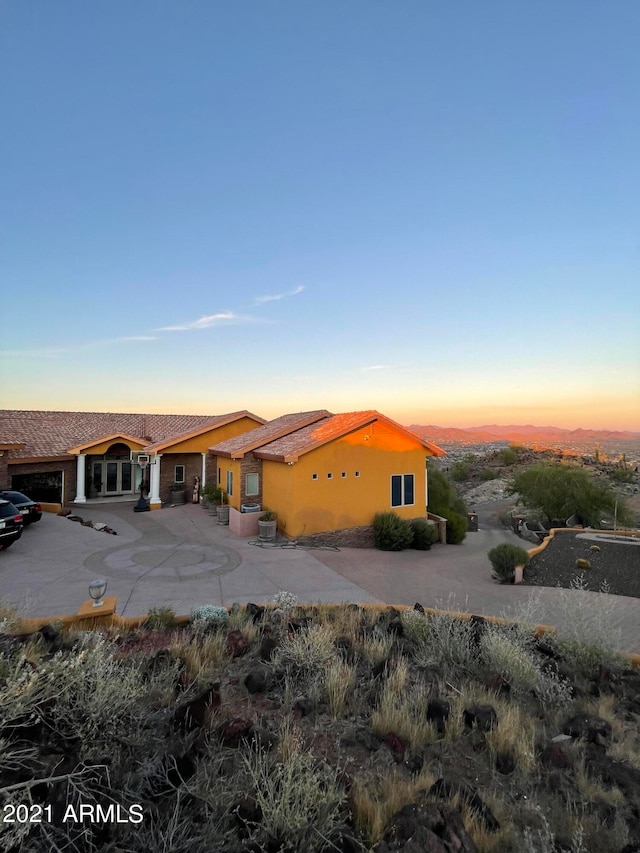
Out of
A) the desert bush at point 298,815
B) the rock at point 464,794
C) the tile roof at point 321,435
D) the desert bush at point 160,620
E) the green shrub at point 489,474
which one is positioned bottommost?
the green shrub at point 489,474

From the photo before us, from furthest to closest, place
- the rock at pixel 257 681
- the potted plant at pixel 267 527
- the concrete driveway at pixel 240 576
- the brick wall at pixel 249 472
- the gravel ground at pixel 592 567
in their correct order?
the brick wall at pixel 249 472
the potted plant at pixel 267 527
the gravel ground at pixel 592 567
the concrete driveway at pixel 240 576
the rock at pixel 257 681

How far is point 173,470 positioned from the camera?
70.0 feet

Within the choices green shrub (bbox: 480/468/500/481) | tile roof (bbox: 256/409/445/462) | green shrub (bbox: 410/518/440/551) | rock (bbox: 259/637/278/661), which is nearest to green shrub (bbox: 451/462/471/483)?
green shrub (bbox: 480/468/500/481)

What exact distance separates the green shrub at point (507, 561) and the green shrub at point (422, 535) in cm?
399

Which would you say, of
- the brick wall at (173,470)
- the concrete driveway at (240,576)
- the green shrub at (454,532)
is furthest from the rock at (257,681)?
the brick wall at (173,470)

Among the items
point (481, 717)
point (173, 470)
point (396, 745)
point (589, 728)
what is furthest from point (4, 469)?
point (589, 728)

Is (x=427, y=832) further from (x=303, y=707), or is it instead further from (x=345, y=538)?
(x=345, y=538)

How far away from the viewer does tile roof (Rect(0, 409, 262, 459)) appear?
768 inches

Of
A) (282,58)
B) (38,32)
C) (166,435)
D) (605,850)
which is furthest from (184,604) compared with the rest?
(166,435)

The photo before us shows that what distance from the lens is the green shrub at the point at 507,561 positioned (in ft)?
34.2

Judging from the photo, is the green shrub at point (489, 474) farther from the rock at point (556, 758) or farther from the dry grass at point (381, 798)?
the dry grass at point (381, 798)

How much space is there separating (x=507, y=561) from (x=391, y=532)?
4.44 metres

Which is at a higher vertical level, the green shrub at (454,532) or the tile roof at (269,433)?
the tile roof at (269,433)

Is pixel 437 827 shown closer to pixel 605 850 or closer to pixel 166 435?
pixel 605 850
